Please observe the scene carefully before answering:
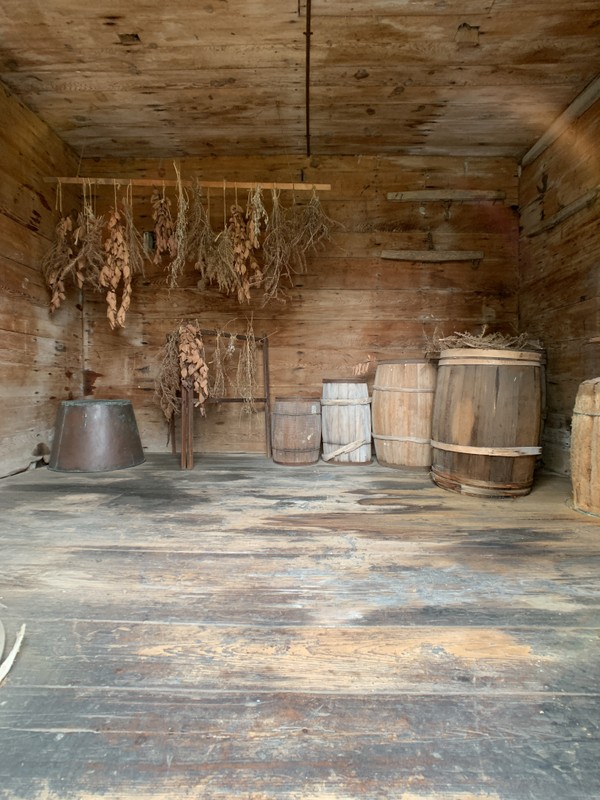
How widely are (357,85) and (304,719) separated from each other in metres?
3.29

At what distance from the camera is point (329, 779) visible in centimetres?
73

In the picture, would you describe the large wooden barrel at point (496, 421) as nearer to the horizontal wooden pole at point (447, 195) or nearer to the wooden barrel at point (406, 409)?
the wooden barrel at point (406, 409)

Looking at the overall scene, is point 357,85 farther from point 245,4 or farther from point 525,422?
point 525,422

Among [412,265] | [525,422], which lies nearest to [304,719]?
[525,422]

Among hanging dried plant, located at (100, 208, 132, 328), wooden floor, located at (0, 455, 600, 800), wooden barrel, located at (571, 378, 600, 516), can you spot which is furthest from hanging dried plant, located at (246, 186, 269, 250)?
wooden barrel, located at (571, 378, 600, 516)

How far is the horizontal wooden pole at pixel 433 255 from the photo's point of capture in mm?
3680

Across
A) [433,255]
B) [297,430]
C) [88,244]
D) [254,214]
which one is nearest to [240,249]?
[254,214]

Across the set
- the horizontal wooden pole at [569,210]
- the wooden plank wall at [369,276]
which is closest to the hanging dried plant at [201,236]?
the wooden plank wall at [369,276]

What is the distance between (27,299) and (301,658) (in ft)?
10.1

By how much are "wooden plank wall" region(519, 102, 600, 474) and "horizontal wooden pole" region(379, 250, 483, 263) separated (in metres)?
0.44

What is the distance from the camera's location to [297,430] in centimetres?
323

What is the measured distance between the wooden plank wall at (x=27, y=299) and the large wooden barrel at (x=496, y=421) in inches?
111

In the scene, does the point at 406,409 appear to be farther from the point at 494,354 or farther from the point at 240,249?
the point at 240,249

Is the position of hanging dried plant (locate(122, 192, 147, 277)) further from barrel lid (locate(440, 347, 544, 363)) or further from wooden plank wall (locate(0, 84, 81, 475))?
barrel lid (locate(440, 347, 544, 363))
